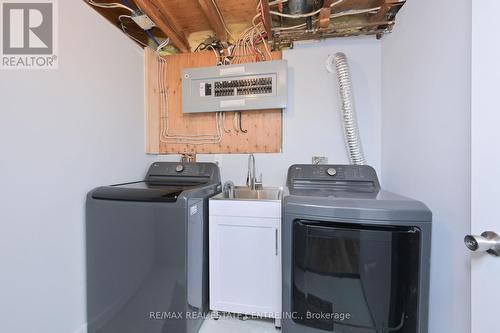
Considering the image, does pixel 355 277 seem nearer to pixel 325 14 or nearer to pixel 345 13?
pixel 325 14

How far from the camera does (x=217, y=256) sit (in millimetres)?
1631

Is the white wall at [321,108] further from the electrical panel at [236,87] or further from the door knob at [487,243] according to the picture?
the door knob at [487,243]

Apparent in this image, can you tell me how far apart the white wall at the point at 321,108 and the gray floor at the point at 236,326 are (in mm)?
1151

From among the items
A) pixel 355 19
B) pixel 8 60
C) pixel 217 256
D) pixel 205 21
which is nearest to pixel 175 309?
pixel 217 256

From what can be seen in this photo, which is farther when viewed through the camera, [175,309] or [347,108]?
[347,108]

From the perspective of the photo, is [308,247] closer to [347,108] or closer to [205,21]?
[347,108]

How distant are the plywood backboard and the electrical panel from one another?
0.15 meters

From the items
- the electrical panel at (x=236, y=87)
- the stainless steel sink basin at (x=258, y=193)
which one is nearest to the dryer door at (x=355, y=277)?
the stainless steel sink basin at (x=258, y=193)

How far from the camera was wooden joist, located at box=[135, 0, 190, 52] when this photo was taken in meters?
1.67

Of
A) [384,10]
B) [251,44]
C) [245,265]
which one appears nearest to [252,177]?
[245,265]

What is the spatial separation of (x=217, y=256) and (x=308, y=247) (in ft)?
2.41

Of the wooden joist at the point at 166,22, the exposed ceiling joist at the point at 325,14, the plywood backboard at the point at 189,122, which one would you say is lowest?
the plywood backboard at the point at 189,122

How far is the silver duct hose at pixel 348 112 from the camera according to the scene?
6.19ft

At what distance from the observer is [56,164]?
1.32 meters
